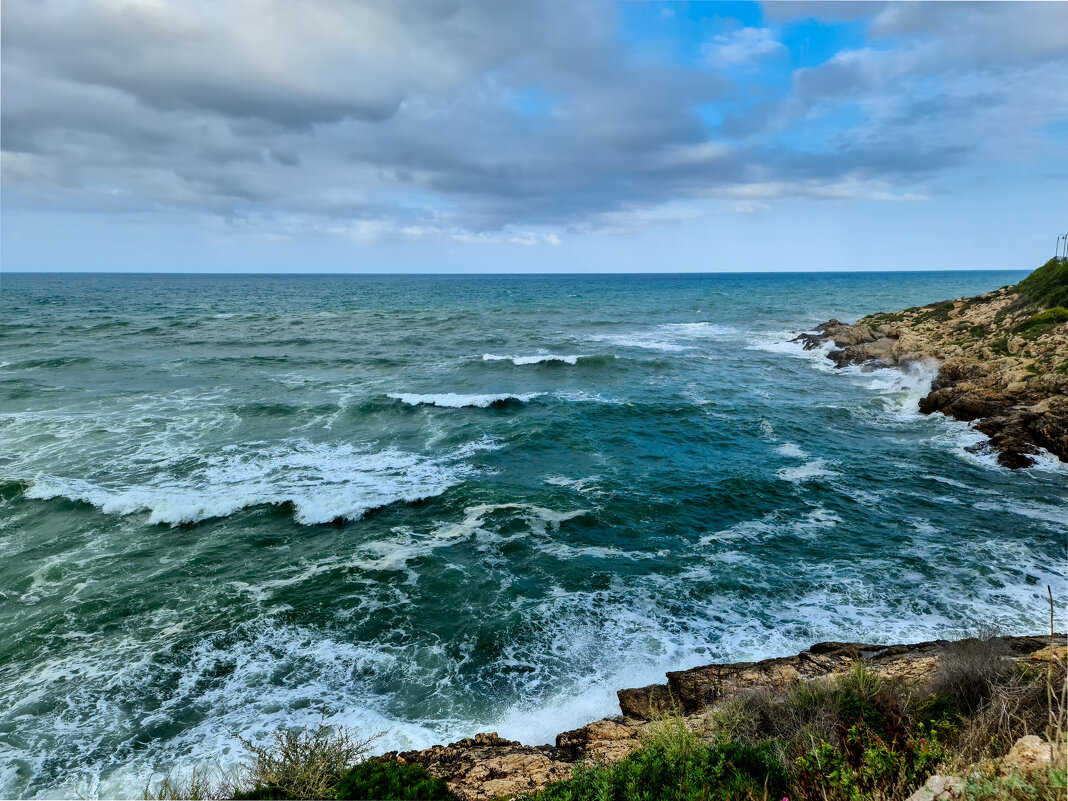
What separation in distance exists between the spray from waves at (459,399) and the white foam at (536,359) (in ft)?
31.5

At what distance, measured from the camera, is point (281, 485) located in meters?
18.8

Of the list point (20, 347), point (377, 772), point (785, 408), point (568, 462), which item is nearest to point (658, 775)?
point (377, 772)

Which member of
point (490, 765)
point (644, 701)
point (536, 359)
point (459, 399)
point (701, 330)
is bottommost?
point (644, 701)

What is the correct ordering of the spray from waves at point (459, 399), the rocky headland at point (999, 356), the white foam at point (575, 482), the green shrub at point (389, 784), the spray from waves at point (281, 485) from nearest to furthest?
the green shrub at point (389, 784) < the spray from waves at point (281, 485) < the white foam at point (575, 482) < the rocky headland at point (999, 356) < the spray from waves at point (459, 399)

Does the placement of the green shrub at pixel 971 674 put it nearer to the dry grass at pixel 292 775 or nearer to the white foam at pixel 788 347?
the dry grass at pixel 292 775

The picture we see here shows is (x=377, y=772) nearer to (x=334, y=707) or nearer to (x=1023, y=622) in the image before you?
(x=334, y=707)

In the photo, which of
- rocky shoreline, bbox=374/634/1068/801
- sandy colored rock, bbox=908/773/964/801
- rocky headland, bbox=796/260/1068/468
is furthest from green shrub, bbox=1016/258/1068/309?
sandy colored rock, bbox=908/773/964/801

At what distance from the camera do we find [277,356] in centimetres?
4272

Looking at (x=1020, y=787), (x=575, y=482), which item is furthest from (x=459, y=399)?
(x=1020, y=787)

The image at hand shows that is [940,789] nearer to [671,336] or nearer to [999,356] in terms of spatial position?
[999,356]

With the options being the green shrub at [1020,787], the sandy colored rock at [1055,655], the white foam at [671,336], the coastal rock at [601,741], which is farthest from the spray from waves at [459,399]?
the green shrub at [1020,787]

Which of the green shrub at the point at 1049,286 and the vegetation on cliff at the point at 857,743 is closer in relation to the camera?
the vegetation on cliff at the point at 857,743

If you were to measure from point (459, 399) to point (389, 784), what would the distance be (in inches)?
937

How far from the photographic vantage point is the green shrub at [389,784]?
A: 6301 millimetres
